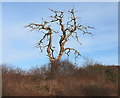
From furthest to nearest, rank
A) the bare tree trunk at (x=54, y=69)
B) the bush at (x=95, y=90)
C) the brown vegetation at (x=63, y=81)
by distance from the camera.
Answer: the bare tree trunk at (x=54, y=69), the bush at (x=95, y=90), the brown vegetation at (x=63, y=81)

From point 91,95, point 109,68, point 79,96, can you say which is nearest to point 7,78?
point 79,96

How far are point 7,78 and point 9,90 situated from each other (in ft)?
3.38

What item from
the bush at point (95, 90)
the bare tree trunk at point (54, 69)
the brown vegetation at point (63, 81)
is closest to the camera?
the brown vegetation at point (63, 81)

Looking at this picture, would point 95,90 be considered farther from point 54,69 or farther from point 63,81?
point 54,69

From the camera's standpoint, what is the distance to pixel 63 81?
11344mm

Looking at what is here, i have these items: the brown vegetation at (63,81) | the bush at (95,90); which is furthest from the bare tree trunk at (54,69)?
the bush at (95,90)

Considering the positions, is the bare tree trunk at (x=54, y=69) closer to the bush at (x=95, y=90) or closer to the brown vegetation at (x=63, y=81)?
the brown vegetation at (x=63, y=81)

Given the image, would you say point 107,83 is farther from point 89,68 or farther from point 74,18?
point 74,18

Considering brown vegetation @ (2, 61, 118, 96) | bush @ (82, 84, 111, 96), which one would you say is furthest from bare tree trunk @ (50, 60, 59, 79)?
bush @ (82, 84, 111, 96)

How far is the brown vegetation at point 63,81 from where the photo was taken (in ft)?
33.6

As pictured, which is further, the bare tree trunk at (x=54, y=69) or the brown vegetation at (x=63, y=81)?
the bare tree trunk at (x=54, y=69)

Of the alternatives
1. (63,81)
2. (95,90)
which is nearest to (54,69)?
(63,81)

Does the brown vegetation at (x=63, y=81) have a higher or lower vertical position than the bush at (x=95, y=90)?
higher

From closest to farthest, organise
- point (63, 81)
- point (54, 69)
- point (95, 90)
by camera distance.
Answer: point (95, 90), point (63, 81), point (54, 69)
